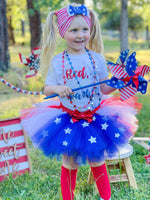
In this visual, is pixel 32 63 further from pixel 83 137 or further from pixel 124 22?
pixel 124 22

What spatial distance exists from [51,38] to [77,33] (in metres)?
0.30

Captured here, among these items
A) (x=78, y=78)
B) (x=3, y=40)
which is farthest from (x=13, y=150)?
(x=3, y=40)

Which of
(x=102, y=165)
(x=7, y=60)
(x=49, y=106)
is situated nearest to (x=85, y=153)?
(x=102, y=165)

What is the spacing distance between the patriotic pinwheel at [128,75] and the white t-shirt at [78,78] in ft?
0.80

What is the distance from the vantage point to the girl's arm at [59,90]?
5.57ft

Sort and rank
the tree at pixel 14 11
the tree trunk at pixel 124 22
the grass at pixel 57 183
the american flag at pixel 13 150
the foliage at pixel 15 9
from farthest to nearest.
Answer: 1. the foliage at pixel 15 9
2. the tree at pixel 14 11
3. the tree trunk at pixel 124 22
4. the american flag at pixel 13 150
5. the grass at pixel 57 183

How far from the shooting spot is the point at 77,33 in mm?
1797

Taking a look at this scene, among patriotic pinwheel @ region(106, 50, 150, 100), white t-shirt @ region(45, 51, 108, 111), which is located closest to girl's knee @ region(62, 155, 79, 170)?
white t-shirt @ region(45, 51, 108, 111)

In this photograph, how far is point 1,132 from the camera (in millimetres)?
2596

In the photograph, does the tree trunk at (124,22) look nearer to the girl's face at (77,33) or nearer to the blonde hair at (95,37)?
the blonde hair at (95,37)

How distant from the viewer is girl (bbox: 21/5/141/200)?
1710 mm

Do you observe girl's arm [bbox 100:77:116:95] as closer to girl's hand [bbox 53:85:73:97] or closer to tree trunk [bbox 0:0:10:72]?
girl's hand [bbox 53:85:73:97]

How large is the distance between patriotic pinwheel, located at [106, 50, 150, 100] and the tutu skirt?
0.89 feet

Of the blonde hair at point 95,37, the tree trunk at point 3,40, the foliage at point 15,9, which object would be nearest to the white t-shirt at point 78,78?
the blonde hair at point 95,37
